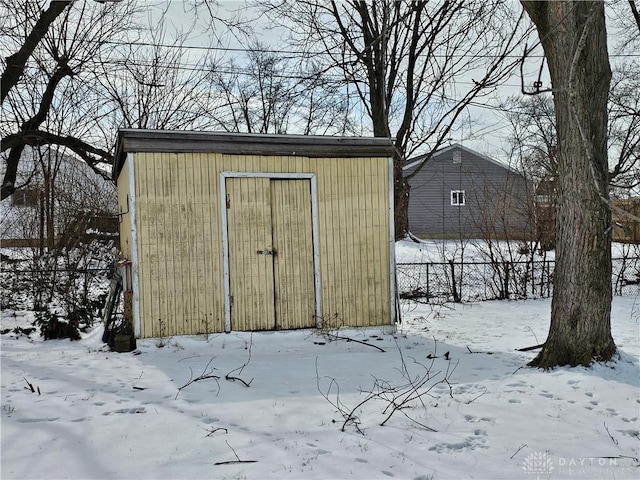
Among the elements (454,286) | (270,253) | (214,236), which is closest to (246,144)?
(214,236)

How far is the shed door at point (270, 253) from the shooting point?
6.64m

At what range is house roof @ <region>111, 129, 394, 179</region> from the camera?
6289mm

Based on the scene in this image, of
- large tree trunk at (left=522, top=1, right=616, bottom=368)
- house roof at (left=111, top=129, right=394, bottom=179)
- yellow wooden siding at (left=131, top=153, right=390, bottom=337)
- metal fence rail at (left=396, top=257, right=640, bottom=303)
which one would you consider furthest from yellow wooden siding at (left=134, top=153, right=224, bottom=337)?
metal fence rail at (left=396, top=257, right=640, bottom=303)

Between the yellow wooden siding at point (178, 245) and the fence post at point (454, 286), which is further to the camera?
the fence post at point (454, 286)

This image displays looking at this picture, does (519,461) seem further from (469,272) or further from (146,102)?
(146,102)

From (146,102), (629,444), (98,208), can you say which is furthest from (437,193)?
(629,444)

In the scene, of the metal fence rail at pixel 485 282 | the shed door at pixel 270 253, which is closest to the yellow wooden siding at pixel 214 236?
the shed door at pixel 270 253

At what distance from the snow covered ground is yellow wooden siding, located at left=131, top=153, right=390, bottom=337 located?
0.46m

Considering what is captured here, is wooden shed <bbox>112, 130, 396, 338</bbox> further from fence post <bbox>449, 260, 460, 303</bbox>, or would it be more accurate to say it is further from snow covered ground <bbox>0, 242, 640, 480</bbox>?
fence post <bbox>449, 260, 460, 303</bbox>

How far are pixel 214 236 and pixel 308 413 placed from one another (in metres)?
3.25

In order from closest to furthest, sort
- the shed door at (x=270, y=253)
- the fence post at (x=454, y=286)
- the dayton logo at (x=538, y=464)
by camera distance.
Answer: the dayton logo at (x=538, y=464) → the shed door at (x=270, y=253) → the fence post at (x=454, y=286)

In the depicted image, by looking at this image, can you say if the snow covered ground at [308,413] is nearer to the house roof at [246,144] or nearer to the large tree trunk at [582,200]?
the large tree trunk at [582,200]

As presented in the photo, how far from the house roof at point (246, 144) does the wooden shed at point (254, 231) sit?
0.01 metres

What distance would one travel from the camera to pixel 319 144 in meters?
6.92
